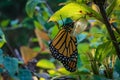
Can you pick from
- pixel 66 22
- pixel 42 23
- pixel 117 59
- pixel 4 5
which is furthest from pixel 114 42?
pixel 4 5

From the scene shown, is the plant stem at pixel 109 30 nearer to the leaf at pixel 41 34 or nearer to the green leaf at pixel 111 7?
the green leaf at pixel 111 7

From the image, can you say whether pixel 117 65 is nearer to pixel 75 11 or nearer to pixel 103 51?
pixel 103 51

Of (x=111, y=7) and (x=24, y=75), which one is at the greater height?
(x=111, y=7)

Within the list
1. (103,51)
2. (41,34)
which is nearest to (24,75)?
(103,51)

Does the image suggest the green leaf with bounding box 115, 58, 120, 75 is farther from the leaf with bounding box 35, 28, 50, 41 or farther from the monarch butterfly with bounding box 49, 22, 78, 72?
the leaf with bounding box 35, 28, 50, 41

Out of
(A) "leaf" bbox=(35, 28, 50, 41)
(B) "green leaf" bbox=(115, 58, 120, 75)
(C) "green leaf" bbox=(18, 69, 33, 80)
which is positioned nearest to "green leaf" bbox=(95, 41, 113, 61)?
(B) "green leaf" bbox=(115, 58, 120, 75)
